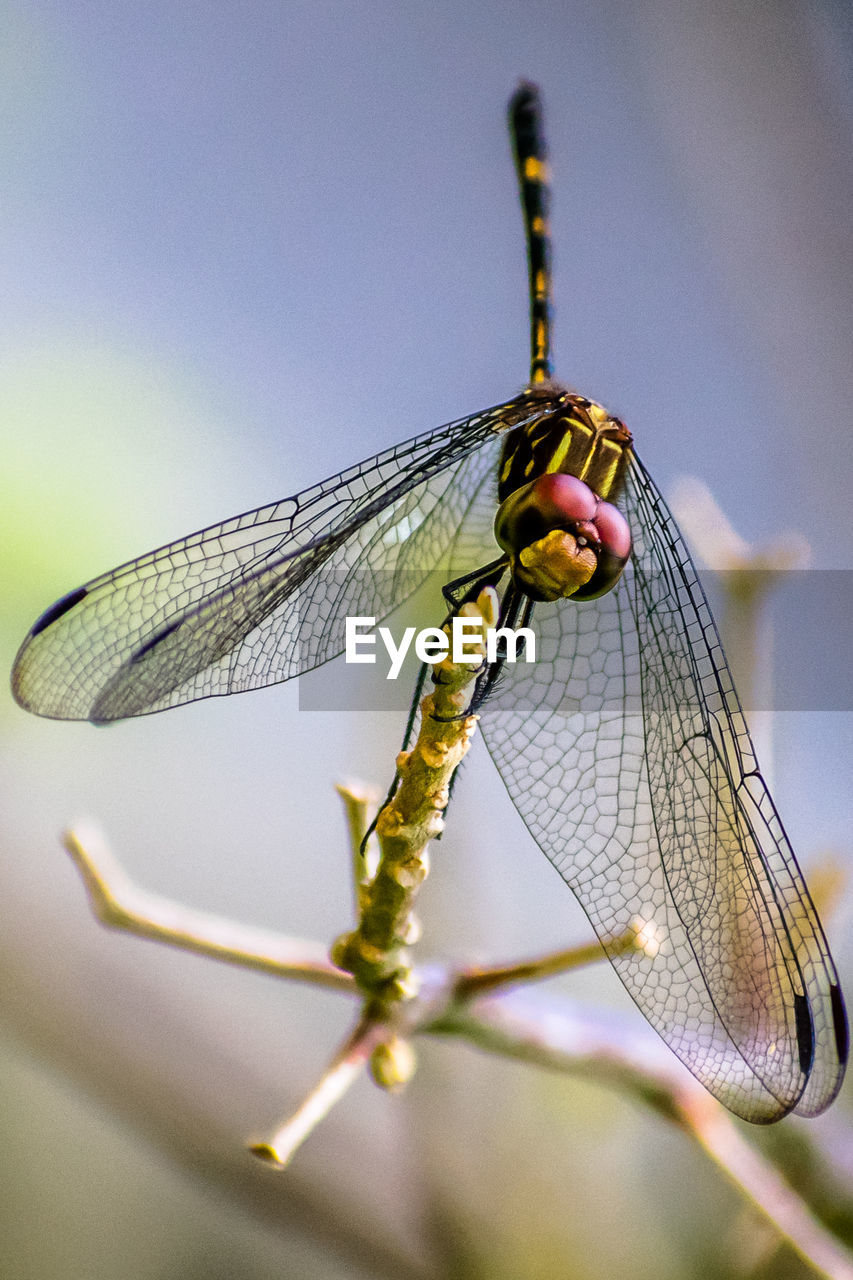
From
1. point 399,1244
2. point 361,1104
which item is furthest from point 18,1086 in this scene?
point 399,1244

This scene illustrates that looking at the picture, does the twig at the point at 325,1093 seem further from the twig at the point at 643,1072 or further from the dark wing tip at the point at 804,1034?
the dark wing tip at the point at 804,1034

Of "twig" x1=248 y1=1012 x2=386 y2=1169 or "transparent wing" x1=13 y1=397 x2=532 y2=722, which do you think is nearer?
"twig" x1=248 y1=1012 x2=386 y2=1169

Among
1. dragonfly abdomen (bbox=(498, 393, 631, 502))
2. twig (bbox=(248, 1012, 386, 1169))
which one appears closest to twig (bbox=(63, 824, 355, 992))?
twig (bbox=(248, 1012, 386, 1169))

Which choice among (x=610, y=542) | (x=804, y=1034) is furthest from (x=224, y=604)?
(x=804, y=1034)

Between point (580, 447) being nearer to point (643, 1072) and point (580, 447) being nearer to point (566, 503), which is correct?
point (566, 503)

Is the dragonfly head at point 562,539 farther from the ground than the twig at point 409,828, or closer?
farther from the ground

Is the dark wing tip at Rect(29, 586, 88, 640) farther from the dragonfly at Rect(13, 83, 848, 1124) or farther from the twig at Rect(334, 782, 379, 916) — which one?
the twig at Rect(334, 782, 379, 916)

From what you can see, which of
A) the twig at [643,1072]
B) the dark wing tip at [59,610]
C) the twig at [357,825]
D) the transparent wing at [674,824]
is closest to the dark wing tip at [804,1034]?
the transparent wing at [674,824]

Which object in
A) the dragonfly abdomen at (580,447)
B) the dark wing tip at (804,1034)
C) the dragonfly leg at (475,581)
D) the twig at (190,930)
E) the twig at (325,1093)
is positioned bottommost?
the twig at (325,1093)
